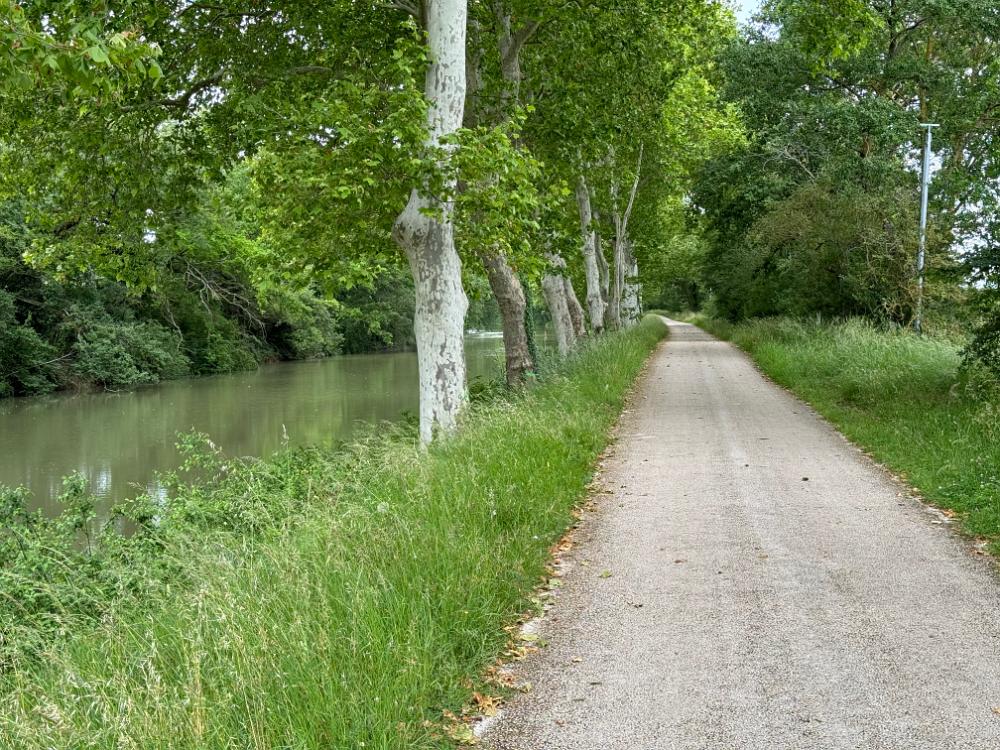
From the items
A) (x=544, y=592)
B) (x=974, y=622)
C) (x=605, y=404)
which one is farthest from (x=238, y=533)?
(x=605, y=404)

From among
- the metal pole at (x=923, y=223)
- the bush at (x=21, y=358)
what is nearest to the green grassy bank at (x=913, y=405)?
the metal pole at (x=923, y=223)

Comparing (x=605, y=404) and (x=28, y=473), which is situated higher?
(x=605, y=404)

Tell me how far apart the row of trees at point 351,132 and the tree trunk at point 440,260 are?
25 millimetres

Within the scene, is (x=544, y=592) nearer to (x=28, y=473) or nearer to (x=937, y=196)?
(x=28, y=473)

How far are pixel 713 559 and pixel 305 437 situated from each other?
16.6 metres

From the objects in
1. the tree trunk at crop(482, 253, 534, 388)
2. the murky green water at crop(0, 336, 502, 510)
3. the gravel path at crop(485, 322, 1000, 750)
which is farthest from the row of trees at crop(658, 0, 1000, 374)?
the gravel path at crop(485, 322, 1000, 750)

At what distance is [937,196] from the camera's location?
22.8m

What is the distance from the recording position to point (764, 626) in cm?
485

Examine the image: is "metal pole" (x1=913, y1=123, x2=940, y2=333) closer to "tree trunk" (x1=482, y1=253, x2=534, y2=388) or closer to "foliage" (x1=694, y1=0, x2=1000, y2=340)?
"foliage" (x1=694, y1=0, x2=1000, y2=340)

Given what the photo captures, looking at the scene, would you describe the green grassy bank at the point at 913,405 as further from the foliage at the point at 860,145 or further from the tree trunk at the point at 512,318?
the tree trunk at the point at 512,318

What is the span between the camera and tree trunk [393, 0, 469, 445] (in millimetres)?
10641

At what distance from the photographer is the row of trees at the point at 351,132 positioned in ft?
32.2

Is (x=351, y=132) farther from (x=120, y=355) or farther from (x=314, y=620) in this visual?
(x=120, y=355)

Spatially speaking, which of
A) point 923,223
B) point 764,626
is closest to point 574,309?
point 923,223
